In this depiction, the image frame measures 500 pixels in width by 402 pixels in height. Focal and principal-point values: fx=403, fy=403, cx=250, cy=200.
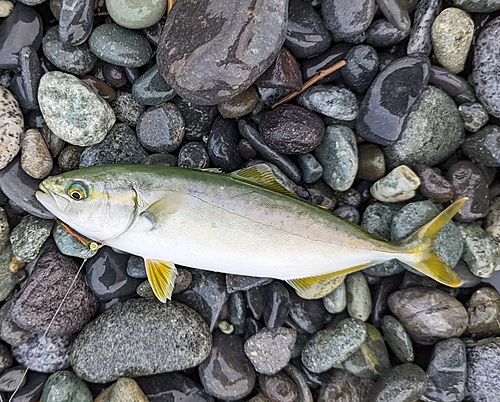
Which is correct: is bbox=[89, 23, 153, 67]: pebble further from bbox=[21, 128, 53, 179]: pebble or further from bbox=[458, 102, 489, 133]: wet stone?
bbox=[458, 102, 489, 133]: wet stone

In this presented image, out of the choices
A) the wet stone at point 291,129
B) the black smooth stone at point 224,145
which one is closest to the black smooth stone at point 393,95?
the wet stone at point 291,129

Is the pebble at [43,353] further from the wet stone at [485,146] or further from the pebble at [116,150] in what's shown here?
the wet stone at [485,146]

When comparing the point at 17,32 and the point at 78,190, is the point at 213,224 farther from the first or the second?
the point at 17,32

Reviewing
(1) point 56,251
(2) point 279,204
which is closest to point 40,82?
(1) point 56,251

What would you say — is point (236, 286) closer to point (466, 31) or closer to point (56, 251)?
point (56, 251)

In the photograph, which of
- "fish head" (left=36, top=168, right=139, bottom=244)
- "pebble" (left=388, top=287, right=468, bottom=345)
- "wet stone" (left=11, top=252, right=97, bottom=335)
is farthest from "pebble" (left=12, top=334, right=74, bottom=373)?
"pebble" (left=388, top=287, right=468, bottom=345)

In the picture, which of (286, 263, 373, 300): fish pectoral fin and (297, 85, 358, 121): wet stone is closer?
(286, 263, 373, 300): fish pectoral fin

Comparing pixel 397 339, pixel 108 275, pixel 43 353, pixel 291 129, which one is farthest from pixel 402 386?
pixel 43 353
